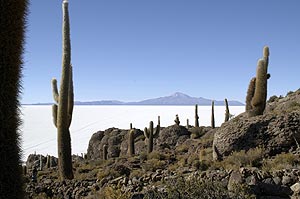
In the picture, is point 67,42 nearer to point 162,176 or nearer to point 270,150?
point 162,176

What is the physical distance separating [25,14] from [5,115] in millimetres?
1726

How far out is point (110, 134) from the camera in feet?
117

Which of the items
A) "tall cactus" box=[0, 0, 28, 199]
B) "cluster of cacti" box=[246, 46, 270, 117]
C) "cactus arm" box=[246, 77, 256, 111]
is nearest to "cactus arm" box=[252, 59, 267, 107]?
"cluster of cacti" box=[246, 46, 270, 117]

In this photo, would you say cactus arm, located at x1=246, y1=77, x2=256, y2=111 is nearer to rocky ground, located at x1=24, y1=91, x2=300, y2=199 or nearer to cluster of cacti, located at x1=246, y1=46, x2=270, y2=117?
cluster of cacti, located at x1=246, y1=46, x2=270, y2=117

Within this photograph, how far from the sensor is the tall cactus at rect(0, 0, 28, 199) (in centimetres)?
502

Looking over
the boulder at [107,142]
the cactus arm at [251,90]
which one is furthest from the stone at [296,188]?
the boulder at [107,142]

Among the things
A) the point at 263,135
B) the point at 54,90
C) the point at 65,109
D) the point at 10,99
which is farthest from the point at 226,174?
the point at 54,90

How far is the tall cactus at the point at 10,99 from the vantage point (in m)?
5.02

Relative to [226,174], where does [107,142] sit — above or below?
below

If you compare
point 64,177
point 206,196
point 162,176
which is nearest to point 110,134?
point 64,177

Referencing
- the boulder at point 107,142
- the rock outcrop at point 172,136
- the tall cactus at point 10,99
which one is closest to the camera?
the tall cactus at point 10,99

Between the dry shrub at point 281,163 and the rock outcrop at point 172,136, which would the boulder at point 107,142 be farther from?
the dry shrub at point 281,163

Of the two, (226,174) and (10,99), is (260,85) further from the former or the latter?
(10,99)

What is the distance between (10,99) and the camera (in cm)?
514
